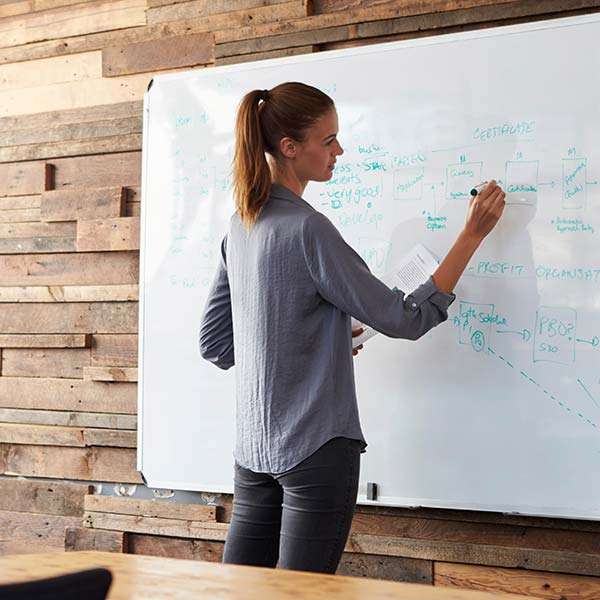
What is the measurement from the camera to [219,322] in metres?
2.10

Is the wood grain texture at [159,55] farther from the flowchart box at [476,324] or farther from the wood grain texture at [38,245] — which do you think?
the flowchart box at [476,324]

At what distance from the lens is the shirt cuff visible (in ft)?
6.12

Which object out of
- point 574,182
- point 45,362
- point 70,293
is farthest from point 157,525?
point 574,182

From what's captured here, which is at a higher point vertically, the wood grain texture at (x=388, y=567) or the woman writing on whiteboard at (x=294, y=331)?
the woman writing on whiteboard at (x=294, y=331)

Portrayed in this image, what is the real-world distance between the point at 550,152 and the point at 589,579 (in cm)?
106

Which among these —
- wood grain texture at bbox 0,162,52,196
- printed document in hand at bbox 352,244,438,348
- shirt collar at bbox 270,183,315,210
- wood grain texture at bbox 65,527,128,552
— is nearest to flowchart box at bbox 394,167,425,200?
printed document in hand at bbox 352,244,438,348

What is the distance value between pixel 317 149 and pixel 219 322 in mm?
468

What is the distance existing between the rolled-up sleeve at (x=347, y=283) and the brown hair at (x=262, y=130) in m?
0.13

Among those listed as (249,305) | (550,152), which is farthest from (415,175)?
(249,305)

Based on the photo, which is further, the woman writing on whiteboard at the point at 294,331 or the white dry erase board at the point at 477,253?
the white dry erase board at the point at 477,253

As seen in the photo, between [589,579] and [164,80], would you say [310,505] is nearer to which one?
[589,579]

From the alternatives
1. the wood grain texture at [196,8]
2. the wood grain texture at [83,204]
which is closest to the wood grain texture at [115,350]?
the wood grain texture at [83,204]

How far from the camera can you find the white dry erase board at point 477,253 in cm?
223

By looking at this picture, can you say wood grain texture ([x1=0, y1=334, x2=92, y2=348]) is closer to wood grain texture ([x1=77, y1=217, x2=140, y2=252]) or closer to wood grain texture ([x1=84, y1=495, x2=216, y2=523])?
wood grain texture ([x1=77, y1=217, x2=140, y2=252])
